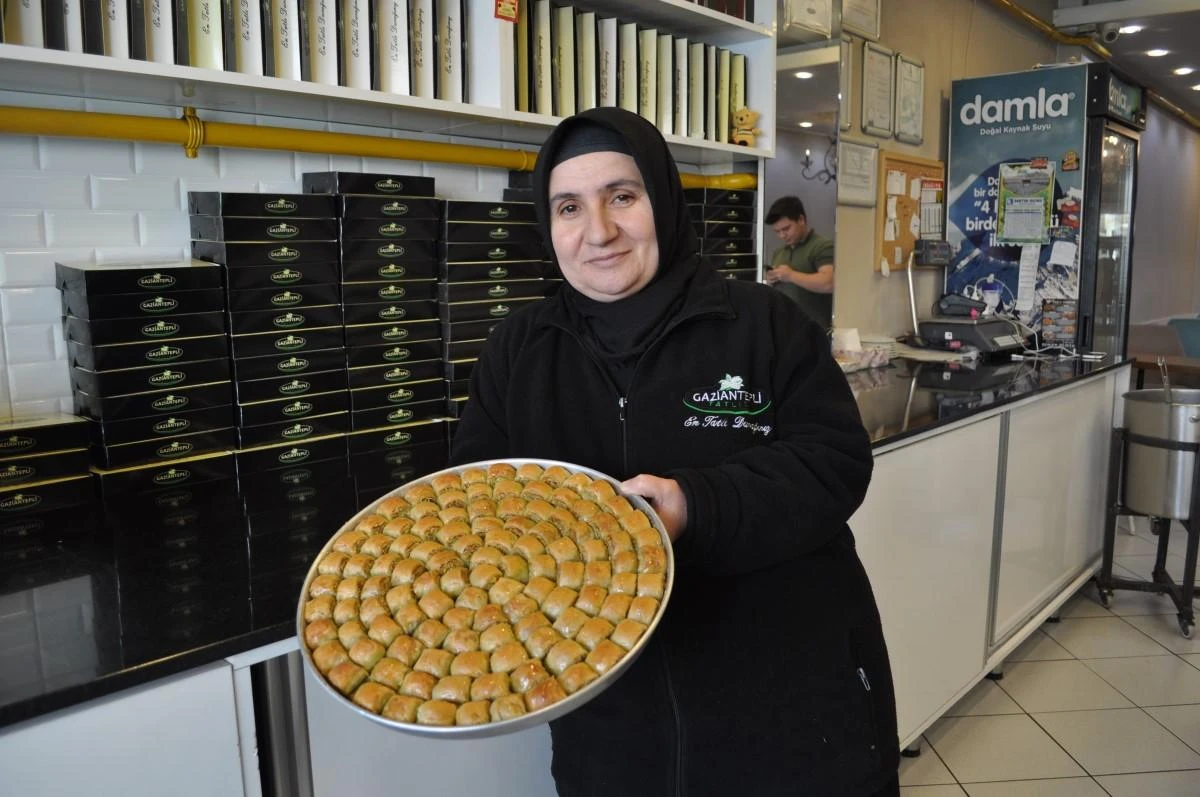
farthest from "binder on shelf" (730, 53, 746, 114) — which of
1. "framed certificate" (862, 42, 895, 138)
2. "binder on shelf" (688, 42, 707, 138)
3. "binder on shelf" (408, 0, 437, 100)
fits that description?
"framed certificate" (862, 42, 895, 138)

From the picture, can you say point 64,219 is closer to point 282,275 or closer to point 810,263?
point 282,275

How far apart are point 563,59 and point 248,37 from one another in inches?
31.1

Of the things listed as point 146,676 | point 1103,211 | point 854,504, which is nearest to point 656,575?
Answer: point 854,504

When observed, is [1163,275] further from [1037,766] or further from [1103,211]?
[1037,766]

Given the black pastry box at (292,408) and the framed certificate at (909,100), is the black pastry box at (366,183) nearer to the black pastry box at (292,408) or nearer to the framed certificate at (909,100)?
the black pastry box at (292,408)

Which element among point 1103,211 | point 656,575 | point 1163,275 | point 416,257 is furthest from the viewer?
point 1163,275

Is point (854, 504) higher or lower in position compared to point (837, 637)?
higher

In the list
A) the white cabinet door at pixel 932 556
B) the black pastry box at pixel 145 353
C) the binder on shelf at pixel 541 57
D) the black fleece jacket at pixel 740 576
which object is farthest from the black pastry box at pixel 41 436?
the white cabinet door at pixel 932 556

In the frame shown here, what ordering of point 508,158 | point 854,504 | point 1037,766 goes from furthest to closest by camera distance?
point 1037,766 < point 508,158 < point 854,504

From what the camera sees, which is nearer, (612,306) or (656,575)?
(656,575)

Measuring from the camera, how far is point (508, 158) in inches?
89.7

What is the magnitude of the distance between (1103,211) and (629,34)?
8.97 ft

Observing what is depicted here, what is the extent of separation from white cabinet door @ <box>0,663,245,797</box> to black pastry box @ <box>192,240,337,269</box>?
34.6 inches

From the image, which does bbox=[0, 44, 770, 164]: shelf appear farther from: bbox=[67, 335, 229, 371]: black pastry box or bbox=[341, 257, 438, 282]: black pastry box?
bbox=[67, 335, 229, 371]: black pastry box
